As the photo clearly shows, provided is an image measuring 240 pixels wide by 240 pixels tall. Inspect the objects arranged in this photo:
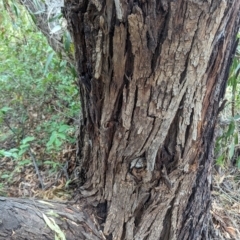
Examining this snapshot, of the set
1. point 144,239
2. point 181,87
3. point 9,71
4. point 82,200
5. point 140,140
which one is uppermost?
point 9,71

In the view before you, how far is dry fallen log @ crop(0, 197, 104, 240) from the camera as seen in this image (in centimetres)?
101

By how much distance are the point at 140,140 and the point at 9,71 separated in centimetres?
131

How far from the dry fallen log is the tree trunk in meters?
0.06

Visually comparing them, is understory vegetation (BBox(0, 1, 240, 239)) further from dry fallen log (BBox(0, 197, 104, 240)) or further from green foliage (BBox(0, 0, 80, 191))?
dry fallen log (BBox(0, 197, 104, 240))

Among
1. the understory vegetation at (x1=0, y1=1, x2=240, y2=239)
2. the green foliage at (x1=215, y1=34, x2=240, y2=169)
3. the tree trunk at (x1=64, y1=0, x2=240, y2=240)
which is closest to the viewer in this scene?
the tree trunk at (x1=64, y1=0, x2=240, y2=240)

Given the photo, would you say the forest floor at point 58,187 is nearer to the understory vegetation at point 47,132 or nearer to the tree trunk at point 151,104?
the understory vegetation at point 47,132

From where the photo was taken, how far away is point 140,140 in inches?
38.0

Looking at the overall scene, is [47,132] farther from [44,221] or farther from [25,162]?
[44,221]

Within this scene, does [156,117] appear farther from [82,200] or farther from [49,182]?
[49,182]

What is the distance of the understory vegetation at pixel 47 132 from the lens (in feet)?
4.81

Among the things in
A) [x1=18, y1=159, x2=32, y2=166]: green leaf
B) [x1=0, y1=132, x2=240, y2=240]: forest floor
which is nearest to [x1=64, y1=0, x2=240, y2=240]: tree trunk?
[x1=0, y1=132, x2=240, y2=240]: forest floor

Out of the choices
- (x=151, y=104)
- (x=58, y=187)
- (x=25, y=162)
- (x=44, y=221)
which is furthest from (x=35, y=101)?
(x=151, y=104)

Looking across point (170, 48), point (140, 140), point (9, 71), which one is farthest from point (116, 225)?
point (9, 71)

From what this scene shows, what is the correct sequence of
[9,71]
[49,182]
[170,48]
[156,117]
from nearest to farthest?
[170,48]
[156,117]
[49,182]
[9,71]
